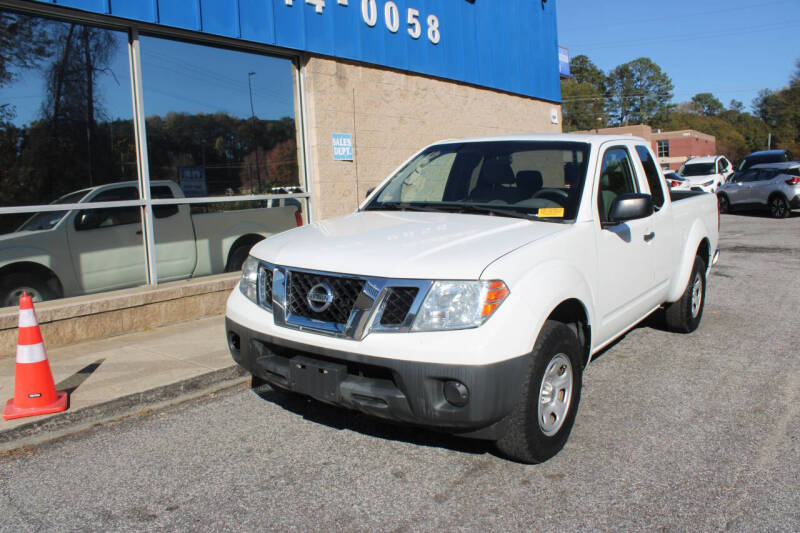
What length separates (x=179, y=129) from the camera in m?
7.86

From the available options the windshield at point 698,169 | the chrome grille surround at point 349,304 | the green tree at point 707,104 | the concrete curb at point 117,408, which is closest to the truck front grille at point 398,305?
the chrome grille surround at point 349,304

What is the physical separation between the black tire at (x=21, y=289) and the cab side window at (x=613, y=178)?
5.44 m

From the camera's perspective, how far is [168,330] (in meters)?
6.88

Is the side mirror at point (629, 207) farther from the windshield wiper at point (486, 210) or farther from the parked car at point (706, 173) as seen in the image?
the parked car at point (706, 173)

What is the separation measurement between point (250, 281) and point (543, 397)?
1.89 m

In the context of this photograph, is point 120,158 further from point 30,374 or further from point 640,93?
point 640,93

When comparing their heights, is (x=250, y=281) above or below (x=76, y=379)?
above

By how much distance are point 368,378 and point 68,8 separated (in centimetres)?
543

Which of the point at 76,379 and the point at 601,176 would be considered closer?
the point at 601,176

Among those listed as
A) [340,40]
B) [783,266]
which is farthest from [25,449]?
[783,266]

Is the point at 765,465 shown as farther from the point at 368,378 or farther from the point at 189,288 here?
the point at 189,288

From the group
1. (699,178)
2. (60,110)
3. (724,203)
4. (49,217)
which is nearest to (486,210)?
(49,217)

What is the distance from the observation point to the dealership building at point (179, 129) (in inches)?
260

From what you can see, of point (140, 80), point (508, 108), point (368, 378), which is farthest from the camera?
point (508, 108)
